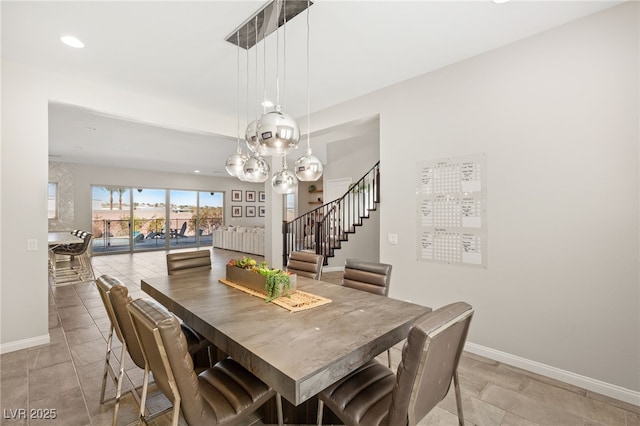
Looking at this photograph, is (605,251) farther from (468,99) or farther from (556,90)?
(468,99)

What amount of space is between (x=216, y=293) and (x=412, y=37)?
2.72m

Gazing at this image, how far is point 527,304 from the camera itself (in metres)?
2.66

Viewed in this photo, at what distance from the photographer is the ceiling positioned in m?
2.24

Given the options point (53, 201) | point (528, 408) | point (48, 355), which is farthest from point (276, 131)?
point (53, 201)

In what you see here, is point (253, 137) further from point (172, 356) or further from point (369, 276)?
point (369, 276)

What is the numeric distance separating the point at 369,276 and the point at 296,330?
1.21 m

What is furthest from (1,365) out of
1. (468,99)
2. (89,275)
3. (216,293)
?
(468,99)

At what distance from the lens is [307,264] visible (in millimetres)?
3211

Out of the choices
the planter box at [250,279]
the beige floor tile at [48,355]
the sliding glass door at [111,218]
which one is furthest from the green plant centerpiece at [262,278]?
the sliding glass door at [111,218]

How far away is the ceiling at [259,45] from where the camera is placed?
2.24 meters

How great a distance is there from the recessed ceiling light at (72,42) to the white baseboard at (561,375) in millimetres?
4646

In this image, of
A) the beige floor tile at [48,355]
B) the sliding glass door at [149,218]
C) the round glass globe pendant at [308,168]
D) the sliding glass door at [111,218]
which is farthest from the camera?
the sliding glass door at [149,218]

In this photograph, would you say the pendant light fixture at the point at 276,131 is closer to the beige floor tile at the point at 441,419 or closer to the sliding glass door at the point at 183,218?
the beige floor tile at the point at 441,419

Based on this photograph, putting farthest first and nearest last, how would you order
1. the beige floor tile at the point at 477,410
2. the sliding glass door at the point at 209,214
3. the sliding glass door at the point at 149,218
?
the sliding glass door at the point at 209,214 → the sliding glass door at the point at 149,218 → the beige floor tile at the point at 477,410
